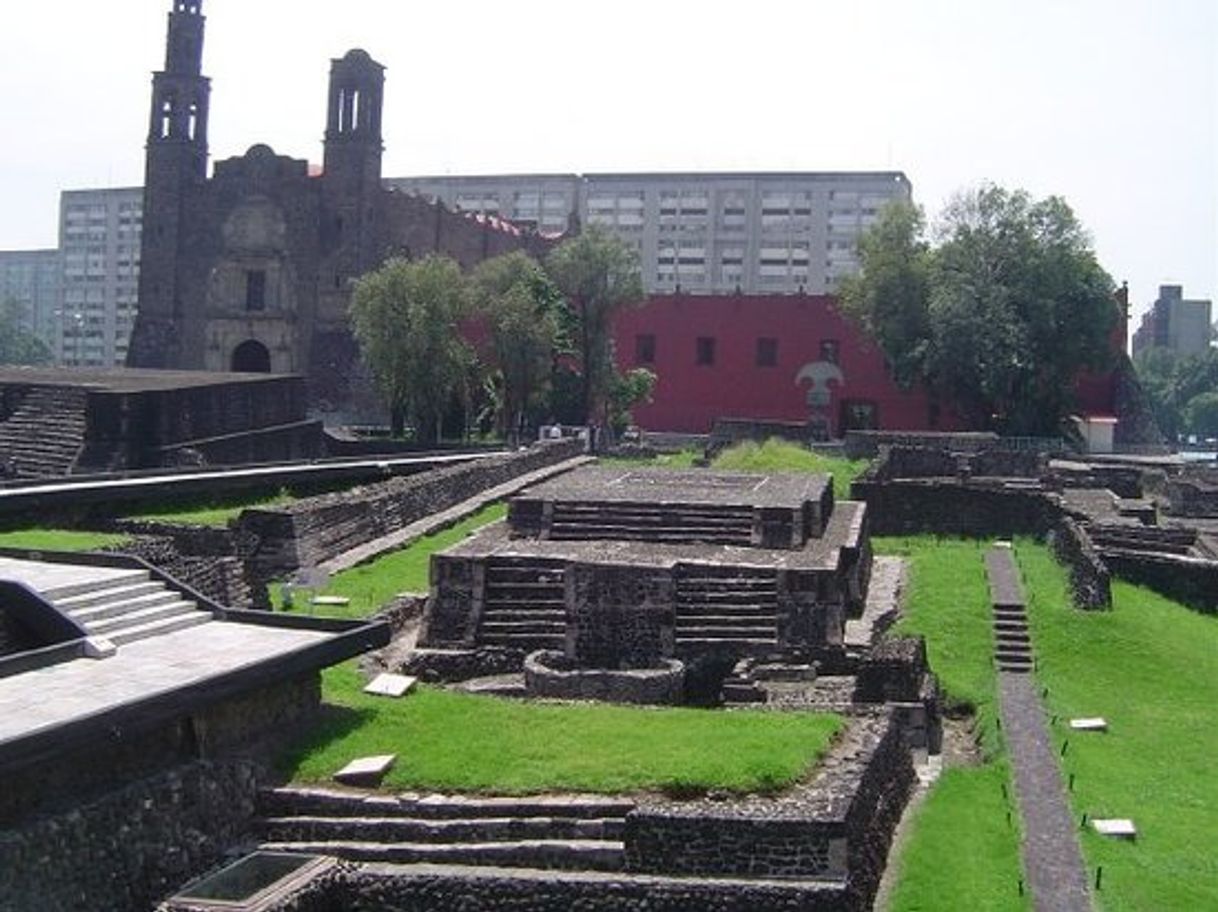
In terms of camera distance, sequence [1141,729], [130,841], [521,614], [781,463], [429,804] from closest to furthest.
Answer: [130,841] < [429,804] < [1141,729] < [521,614] < [781,463]

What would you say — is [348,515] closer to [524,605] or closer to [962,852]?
[524,605]

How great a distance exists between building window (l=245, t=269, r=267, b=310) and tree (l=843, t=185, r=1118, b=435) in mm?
19960

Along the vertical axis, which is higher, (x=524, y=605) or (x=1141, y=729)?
(x=524, y=605)

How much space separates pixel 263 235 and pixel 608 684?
43.0 metres

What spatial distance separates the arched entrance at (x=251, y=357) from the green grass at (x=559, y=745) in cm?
4353

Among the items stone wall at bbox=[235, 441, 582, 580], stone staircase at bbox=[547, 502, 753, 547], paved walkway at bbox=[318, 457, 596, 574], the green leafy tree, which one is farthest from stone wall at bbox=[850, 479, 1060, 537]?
the green leafy tree

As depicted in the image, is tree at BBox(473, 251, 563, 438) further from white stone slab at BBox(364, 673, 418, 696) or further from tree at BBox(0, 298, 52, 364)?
tree at BBox(0, 298, 52, 364)

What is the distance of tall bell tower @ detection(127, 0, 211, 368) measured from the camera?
5753 cm

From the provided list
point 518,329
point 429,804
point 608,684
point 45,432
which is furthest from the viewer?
point 518,329

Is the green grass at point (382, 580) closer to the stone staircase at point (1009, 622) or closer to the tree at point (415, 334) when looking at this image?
the stone staircase at point (1009, 622)

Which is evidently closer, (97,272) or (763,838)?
(763,838)

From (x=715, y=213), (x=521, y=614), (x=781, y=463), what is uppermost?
(x=715, y=213)

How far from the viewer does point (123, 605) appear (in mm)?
14398

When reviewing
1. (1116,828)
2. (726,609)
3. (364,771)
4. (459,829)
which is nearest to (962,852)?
(1116,828)
